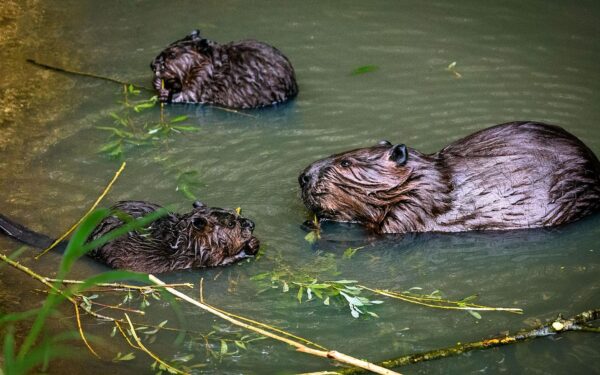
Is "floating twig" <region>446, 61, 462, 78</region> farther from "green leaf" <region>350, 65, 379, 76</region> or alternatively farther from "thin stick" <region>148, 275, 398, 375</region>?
"thin stick" <region>148, 275, 398, 375</region>

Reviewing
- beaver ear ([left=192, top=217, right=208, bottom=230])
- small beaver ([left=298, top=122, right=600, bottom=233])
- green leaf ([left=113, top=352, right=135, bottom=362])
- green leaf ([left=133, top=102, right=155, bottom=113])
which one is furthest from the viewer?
green leaf ([left=133, top=102, right=155, bottom=113])

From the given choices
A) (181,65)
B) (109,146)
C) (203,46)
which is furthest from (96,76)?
(109,146)

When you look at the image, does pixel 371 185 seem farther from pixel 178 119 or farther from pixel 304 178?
pixel 178 119

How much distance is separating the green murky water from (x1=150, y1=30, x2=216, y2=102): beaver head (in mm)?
357

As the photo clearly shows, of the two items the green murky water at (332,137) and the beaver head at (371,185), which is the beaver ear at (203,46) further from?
the beaver head at (371,185)

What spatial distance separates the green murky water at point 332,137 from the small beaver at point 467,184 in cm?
13

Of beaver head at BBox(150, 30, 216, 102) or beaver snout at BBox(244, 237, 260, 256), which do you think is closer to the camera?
beaver snout at BBox(244, 237, 260, 256)

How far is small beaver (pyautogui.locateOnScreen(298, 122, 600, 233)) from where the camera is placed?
5.36 meters

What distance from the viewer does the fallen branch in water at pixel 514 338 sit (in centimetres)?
414

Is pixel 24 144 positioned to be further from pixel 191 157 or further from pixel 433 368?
pixel 433 368

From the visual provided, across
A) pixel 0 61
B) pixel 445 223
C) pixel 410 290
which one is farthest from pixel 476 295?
pixel 0 61

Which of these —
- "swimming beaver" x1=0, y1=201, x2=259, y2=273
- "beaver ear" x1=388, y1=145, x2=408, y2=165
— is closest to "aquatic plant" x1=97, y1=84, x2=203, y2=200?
"swimming beaver" x1=0, y1=201, x2=259, y2=273

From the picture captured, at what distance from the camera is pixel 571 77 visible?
7.52m

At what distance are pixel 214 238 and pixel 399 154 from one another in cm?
133
